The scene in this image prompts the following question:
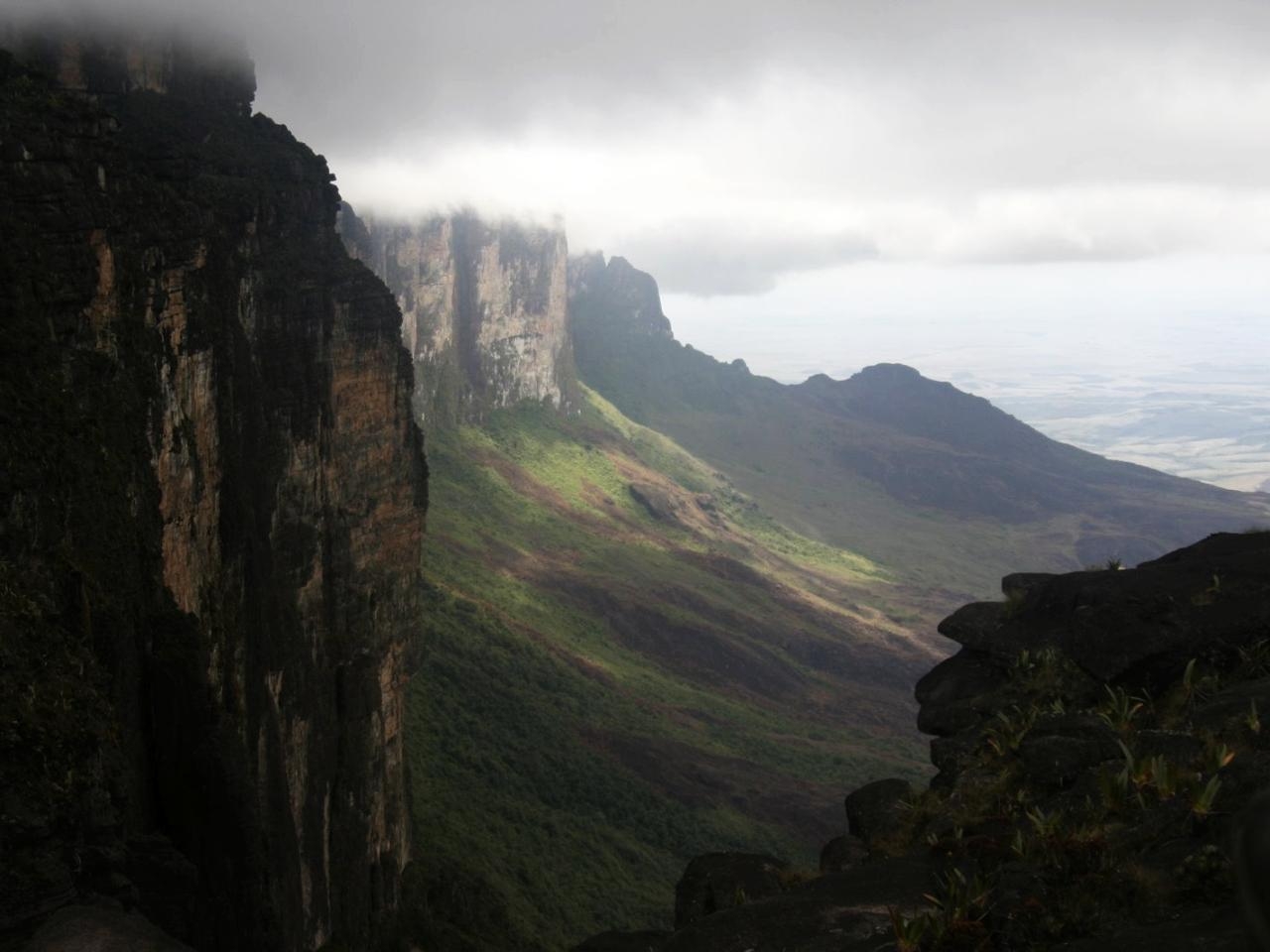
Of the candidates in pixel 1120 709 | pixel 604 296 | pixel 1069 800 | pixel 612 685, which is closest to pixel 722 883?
pixel 1069 800

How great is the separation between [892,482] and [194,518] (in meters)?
169

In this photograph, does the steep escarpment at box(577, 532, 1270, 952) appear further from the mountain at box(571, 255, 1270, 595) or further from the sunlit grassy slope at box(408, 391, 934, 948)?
the mountain at box(571, 255, 1270, 595)

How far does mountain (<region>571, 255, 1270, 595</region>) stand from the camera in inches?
6368

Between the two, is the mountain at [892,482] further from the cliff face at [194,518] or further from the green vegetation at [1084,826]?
the green vegetation at [1084,826]

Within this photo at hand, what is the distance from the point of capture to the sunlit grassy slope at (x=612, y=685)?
1916 inches

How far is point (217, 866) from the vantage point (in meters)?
19.6

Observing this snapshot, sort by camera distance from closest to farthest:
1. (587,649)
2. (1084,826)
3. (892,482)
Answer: (1084,826) → (587,649) → (892,482)

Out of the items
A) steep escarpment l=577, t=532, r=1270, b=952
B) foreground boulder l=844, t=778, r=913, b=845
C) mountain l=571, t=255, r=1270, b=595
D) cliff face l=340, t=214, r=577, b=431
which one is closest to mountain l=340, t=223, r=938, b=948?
cliff face l=340, t=214, r=577, b=431

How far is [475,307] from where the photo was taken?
128m

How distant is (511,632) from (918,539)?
322ft

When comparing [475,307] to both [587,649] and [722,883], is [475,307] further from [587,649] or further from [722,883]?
[722,883]

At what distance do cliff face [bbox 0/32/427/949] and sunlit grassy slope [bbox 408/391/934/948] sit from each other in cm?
940

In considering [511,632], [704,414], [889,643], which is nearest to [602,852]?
[511,632]

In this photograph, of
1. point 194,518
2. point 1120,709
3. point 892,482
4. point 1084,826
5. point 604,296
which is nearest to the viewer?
point 1084,826
